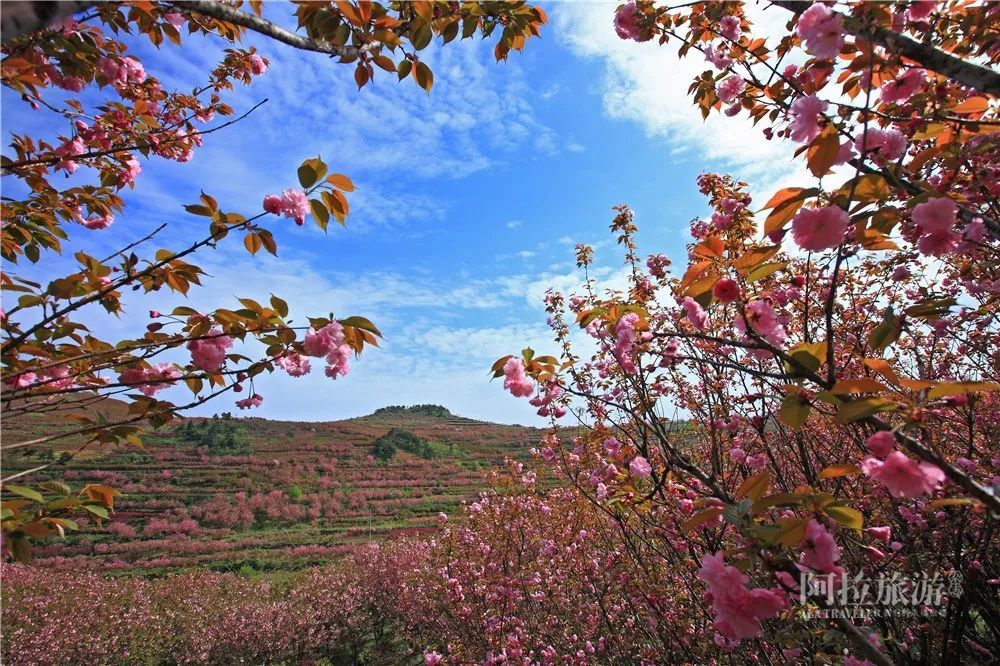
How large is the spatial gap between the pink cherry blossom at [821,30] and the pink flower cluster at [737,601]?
1433mm

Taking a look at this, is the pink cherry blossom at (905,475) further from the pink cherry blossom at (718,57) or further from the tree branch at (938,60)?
the pink cherry blossom at (718,57)

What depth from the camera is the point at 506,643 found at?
3967 millimetres

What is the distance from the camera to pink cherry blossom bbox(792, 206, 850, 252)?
1.01 metres

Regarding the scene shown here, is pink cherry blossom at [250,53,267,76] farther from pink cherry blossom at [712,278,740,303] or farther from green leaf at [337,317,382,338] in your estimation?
pink cherry blossom at [712,278,740,303]

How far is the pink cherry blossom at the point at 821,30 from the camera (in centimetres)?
124

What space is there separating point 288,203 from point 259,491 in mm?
25407

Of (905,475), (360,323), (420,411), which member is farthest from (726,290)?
(420,411)

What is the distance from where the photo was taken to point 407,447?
33.8 m

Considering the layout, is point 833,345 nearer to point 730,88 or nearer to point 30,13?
point 730,88

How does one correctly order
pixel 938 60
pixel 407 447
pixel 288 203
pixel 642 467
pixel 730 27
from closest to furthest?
pixel 938 60 → pixel 288 203 → pixel 730 27 → pixel 642 467 → pixel 407 447

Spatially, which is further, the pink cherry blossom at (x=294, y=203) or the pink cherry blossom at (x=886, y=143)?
the pink cherry blossom at (x=294, y=203)

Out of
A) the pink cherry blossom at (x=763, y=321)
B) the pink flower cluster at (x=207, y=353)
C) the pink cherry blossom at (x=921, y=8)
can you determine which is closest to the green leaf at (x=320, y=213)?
the pink flower cluster at (x=207, y=353)

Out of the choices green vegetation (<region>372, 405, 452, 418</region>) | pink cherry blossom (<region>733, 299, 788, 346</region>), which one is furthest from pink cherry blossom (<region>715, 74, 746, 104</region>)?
green vegetation (<region>372, 405, 452, 418</region>)

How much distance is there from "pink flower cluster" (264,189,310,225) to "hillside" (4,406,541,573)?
1021 centimetres
